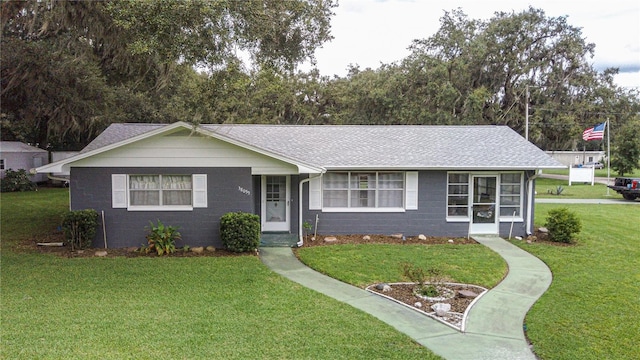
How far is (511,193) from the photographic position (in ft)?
44.8

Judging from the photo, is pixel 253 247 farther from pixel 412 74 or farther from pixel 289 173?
pixel 412 74

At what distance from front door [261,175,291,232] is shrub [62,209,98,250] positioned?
469 cm

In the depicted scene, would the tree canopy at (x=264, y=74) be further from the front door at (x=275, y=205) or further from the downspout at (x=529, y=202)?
the downspout at (x=529, y=202)

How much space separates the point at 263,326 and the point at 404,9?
11.5 m

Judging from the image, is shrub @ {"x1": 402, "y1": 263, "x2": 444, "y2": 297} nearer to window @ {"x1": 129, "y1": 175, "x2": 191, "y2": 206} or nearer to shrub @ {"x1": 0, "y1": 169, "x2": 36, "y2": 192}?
window @ {"x1": 129, "y1": 175, "x2": 191, "y2": 206}

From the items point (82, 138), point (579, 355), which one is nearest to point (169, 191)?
point (579, 355)

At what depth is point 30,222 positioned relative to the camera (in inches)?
591

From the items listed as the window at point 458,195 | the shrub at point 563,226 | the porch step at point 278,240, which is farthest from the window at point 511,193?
the porch step at point 278,240

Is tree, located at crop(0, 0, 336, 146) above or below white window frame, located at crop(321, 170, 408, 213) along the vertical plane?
above

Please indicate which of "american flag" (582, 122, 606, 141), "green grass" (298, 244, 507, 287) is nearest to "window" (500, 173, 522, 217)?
"green grass" (298, 244, 507, 287)

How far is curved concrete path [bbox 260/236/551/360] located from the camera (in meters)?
5.82

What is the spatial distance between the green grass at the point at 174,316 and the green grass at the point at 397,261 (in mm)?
1424

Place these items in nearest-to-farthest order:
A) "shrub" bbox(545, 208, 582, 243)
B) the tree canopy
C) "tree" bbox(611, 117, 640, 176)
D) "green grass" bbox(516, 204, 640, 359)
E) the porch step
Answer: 1. "green grass" bbox(516, 204, 640, 359)
2. the tree canopy
3. the porch step
4. "shrub" bbox(545, 208, 582, 243)
5. "tree" bbox(611, 117, 640, 176)

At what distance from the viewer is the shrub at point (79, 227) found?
11094 mm
